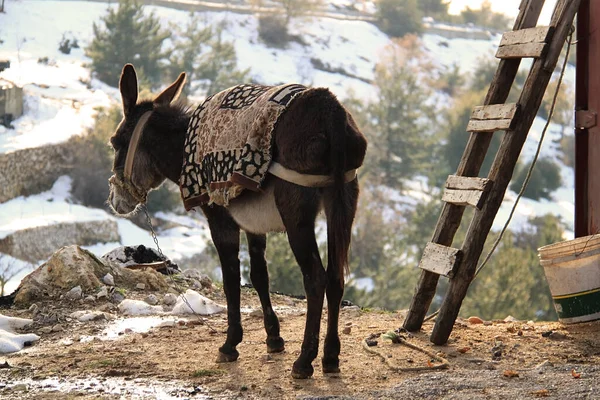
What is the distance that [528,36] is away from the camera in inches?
265

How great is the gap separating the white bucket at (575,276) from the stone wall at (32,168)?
31783mm

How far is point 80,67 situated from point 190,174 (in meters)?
49.6

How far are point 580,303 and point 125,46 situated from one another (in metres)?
47.7

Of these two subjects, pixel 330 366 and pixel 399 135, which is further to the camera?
pixel 399 135

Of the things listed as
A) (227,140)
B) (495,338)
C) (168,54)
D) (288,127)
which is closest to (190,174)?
(227,140)

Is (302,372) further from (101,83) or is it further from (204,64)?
(204,64)

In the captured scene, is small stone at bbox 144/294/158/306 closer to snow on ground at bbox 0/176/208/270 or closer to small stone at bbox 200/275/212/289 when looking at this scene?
small stone at bbox 200/275/212/289

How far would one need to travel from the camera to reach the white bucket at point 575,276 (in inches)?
262

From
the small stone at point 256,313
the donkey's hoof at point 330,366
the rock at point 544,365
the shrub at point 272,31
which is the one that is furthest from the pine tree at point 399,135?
the donkey's hoof at point 330,366

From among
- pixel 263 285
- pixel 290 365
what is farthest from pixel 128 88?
pixel 290 365

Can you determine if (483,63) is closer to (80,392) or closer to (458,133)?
(458,133)

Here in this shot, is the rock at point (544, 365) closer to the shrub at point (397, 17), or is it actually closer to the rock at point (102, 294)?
the rock at point (102, 294)

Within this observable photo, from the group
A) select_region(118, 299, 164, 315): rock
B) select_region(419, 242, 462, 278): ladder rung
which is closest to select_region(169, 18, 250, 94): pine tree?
select_region(118, 299, 164, 315): rock

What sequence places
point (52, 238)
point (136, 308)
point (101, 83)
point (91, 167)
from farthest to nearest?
point (101, 83) → point (91, 167) → point (52, 238) → point (136, 308)
